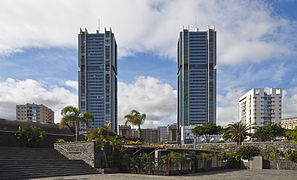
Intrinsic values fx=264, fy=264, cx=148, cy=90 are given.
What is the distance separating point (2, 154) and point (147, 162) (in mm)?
12332

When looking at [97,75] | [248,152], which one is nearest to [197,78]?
[97,75]

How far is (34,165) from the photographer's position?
20.8 m

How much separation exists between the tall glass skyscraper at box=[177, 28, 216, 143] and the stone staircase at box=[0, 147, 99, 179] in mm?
130155

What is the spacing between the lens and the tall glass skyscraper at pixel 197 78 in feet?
505

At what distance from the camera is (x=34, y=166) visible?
67.6ft

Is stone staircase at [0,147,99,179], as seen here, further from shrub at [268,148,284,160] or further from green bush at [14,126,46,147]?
shrub at [268,148,284,160]

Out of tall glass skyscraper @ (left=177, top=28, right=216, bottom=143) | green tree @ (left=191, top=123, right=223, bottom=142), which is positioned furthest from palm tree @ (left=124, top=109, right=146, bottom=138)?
tall glass skyscraper @ (left=177, top=28, right=216, bottom=143)

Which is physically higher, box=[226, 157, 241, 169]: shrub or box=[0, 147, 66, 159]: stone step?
box=[0, 147, 66, 159]: stone step

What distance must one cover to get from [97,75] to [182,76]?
5091 centimetres

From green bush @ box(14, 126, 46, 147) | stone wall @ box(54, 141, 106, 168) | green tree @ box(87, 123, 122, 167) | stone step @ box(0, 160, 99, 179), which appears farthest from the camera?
green bush @ box(14, 126, 46, 147)

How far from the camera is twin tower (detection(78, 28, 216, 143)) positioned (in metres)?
154

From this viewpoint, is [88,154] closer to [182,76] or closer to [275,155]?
[275,155]

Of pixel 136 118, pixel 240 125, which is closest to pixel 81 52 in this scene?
pixel 136 118

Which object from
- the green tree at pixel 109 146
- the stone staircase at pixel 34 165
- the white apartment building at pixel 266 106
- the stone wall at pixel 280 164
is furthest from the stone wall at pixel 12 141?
the white apartment building at pixel 266 106
